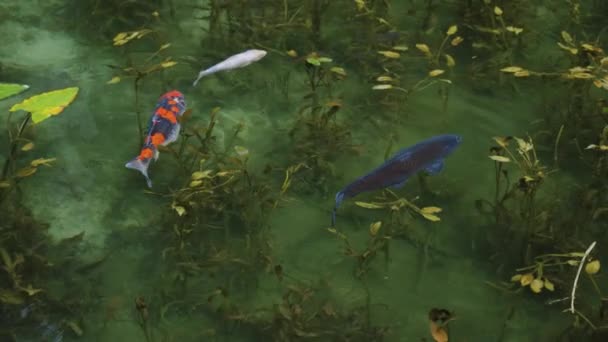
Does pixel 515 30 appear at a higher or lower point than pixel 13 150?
higher

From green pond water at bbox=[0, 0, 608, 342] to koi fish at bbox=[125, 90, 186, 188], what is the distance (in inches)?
4.2

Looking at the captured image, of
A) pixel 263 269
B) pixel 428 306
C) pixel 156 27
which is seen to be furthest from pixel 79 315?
pixel 156 27

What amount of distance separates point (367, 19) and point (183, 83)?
1398 mm

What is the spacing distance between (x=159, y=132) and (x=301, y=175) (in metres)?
0.81

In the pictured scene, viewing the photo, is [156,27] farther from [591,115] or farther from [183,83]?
[591,115]

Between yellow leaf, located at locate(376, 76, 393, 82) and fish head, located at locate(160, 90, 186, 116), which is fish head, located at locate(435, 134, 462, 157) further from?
fish head, located at locate(160, 90, 186, 116)

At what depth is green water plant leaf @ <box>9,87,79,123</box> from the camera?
3164mm

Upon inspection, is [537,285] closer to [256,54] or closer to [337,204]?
[337,204]

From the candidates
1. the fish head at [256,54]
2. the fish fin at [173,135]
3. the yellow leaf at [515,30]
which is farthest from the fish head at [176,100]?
the yellow leaf at [515,30]

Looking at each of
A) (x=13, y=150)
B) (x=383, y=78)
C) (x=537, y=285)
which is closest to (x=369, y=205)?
(x=537, y=285)

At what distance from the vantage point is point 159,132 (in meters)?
3.84

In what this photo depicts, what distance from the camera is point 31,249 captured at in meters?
3.46

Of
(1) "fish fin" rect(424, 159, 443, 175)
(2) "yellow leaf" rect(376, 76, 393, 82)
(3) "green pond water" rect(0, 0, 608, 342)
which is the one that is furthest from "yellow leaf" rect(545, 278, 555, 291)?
(2) "yellow leaf" rect(376, 76, 393, 82)

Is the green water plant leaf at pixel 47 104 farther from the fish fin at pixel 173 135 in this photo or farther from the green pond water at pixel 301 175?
the fish fin at pixel 173 135
